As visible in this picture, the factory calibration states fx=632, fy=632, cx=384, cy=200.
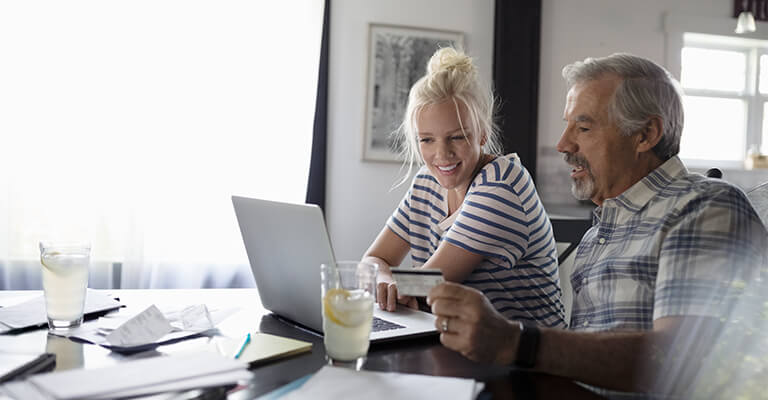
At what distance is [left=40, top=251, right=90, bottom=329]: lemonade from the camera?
3.71 ft

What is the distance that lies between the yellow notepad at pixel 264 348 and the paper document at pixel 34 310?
0.42 meters

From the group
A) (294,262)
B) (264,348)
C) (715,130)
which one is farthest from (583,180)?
(715,130)

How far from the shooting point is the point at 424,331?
1.16 metres

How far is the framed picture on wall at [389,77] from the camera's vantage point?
3521 mm

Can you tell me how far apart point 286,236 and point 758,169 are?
3.90m

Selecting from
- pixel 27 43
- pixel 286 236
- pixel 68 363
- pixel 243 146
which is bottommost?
pixel 68 363

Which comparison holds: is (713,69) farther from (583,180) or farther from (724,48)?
(583,180)

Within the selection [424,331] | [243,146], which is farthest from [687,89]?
[424,331]

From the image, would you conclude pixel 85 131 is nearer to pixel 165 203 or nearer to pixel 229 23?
pixel 165 203

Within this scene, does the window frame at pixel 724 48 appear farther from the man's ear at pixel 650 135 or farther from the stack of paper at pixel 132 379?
the stack of paper at pixel 132 379

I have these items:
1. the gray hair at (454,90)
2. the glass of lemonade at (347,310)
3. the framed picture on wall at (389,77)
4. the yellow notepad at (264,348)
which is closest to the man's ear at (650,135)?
the gray hair at (454,90)

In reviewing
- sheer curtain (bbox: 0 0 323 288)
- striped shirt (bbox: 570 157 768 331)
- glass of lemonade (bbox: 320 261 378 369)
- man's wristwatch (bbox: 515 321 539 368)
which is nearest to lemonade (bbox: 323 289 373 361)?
glass of lemonade (bbox: 320 261 378 369)

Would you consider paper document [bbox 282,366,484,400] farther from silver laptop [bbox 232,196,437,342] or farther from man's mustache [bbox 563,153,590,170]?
man's mustache [bbox 563,153,590,170]

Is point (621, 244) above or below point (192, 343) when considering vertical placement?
above
